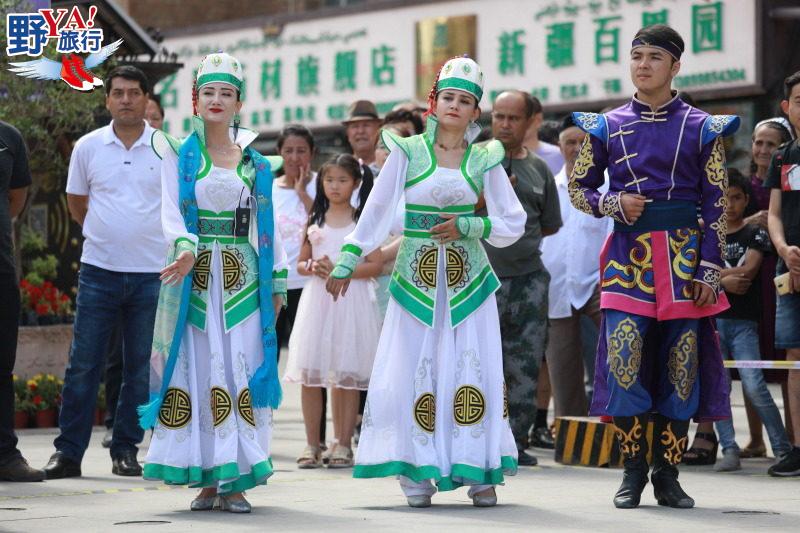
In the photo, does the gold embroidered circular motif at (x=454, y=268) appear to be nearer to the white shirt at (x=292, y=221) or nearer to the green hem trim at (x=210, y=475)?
the green hem trim at (x=210, y=475)

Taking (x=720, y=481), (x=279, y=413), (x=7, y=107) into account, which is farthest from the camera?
(x=279, y=413)

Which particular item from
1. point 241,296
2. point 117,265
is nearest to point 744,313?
point 241,296

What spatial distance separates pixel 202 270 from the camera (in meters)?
7.83

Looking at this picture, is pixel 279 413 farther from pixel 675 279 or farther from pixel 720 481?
pixel 675 279

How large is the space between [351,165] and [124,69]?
5.22 ft

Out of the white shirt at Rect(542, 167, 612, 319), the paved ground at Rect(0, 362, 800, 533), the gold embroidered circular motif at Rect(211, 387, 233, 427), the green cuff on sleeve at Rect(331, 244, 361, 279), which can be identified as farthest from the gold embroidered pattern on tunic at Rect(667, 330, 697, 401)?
the white shirt at Rect(542, 167, 612, 319)

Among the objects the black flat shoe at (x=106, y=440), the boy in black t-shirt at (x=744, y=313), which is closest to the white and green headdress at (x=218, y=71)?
the black flat shoe at (x=106, y=440)

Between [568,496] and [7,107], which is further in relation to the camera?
[7,107]

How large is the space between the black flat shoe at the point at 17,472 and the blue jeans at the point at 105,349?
0.99 feet

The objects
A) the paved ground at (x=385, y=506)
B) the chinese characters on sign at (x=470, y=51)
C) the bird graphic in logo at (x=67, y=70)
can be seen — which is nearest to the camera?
the paved ground at (x=385, y=506)

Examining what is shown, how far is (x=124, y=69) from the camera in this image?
958 cm

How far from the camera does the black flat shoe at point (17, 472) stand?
8805 millimetres

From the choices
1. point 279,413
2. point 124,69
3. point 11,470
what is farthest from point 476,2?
point 11,470
